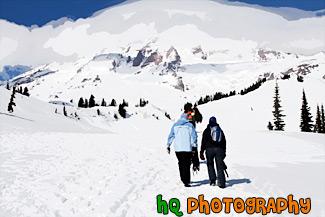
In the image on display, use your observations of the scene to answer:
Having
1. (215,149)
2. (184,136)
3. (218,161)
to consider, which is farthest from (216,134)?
(184,136)

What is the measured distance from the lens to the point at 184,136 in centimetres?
1016

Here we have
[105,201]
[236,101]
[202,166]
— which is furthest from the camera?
[236,101]

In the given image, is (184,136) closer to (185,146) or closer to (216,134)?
(185,146)

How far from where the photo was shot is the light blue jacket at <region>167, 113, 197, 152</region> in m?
10.1

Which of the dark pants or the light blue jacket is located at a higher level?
the light blue jacket

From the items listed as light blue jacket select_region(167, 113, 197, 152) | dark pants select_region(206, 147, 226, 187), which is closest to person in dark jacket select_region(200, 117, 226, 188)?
dark pants select_region(206, 147, 226, 187)

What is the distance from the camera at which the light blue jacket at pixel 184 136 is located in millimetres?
10062

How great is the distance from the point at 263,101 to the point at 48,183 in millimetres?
145254

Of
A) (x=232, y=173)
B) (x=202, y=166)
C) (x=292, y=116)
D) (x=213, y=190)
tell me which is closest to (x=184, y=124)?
→ (x=213, y=190)

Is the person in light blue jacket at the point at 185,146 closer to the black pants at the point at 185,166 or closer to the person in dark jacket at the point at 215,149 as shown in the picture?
the black pants at the point at 185,166

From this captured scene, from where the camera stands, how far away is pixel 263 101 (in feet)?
470

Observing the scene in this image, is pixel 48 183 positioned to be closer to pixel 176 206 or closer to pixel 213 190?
pixel 176 206

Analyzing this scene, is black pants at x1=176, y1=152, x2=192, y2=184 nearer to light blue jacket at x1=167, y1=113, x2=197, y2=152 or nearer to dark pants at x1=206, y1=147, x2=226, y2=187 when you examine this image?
light blue jacket at x1=167, y1=113, x2=197, y2=152

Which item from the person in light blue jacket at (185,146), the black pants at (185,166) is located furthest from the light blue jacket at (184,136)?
the black pants at (185,166)
